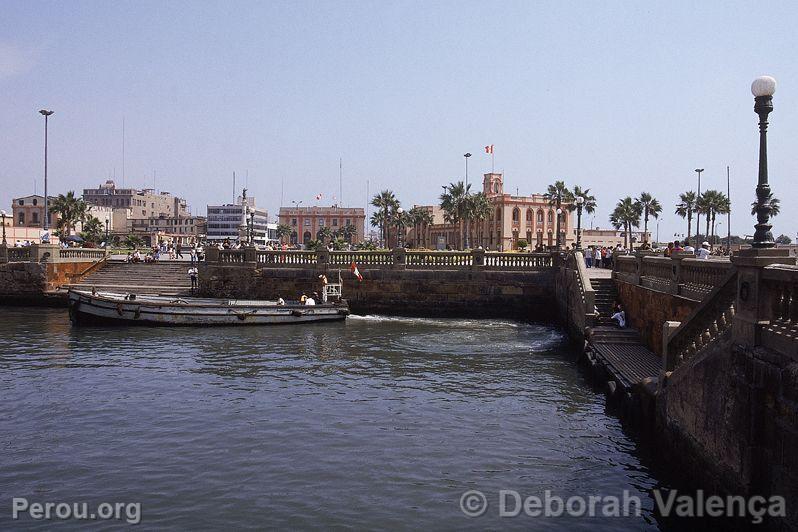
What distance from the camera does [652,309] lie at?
20641 mm

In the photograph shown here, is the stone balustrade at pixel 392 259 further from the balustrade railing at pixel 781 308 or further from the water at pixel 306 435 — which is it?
the balustrade railing at pixel 781 308

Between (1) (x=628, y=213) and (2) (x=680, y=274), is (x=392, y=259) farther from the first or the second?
(1) (x=628, y=213)

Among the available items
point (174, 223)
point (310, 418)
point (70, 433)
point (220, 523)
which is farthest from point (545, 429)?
point (174, 223)

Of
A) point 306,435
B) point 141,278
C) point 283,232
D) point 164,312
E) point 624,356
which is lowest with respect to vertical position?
point 306,435

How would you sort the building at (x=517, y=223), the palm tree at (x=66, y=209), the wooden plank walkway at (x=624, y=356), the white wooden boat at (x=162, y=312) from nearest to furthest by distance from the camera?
the wooden plank walkway at (x=624, y=356)
the white wooden boat at (x=162, y=312)
the palm tree at (x=66, y=209)
the building at (x=517, y=223)

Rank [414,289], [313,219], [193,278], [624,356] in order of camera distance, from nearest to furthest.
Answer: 1. [624,356]
2. [414,289]
3. [193,278]
4. [313,219]

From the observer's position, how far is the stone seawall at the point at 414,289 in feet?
124

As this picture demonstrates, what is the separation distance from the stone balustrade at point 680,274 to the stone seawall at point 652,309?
0.19 meters

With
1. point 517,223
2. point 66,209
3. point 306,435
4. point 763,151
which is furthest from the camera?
point 517,223

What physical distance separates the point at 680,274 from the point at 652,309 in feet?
8.55

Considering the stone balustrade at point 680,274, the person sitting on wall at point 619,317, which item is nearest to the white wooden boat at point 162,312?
the person sitting on wall at point 619,317

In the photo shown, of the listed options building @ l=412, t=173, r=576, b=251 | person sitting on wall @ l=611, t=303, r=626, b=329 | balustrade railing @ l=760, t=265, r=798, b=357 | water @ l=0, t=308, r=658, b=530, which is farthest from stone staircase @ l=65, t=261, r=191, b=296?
building @ l=412, t=173, r=576, b=251

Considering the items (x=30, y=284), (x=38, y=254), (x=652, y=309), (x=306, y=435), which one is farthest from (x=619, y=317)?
(x=30, y=284)

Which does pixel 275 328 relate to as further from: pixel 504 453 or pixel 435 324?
pixel 504 453
